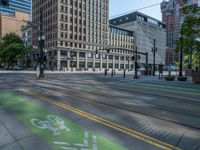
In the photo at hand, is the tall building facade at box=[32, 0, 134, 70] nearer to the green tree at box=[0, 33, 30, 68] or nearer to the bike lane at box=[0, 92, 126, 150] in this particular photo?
the green tree at box=[0, 33, 30, 68]

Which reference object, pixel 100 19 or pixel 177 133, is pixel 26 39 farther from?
pixel 177 133

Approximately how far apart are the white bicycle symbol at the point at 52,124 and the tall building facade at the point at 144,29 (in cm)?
10639

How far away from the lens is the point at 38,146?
3.79 metres

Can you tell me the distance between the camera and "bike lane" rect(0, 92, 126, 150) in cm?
386

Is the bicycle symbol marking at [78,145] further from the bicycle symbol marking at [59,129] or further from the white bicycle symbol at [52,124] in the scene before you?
the white bicycle symbol at [52,124]

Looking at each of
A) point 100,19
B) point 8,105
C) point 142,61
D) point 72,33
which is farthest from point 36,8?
point 8,105

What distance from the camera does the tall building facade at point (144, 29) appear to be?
10656 centimetres

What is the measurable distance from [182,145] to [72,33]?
72029 millimetres

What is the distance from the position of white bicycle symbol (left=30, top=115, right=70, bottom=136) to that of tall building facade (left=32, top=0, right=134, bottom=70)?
59.5m

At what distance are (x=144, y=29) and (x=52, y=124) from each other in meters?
116

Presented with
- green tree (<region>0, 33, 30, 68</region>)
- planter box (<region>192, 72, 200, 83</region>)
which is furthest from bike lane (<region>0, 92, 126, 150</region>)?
green tree (<region>0, 33, 30, 68</region>)

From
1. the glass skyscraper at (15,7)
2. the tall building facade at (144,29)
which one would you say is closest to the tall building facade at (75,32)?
the tall building facade at (144,29)

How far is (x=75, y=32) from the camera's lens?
73188mm

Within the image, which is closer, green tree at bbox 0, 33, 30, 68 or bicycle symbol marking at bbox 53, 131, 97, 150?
bicycle symbol marking at bbox 53, 131, 97, 150
